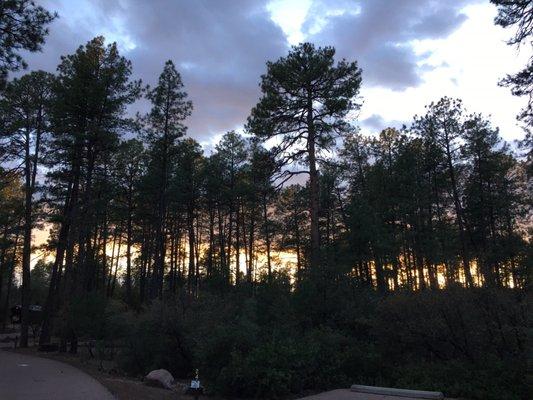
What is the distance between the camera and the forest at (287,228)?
1218 centimetres

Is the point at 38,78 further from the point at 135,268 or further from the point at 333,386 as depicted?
the point at 135,268

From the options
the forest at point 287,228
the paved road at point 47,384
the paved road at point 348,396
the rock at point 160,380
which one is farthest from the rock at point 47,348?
the paved road at point 348,396

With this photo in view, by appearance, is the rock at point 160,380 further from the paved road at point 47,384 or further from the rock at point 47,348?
the rock at point 47,348

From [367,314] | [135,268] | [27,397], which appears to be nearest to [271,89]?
[367,314]

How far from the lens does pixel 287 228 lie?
42.8 m

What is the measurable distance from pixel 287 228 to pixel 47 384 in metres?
31.8

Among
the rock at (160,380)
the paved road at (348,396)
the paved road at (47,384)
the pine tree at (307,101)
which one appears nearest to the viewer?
the paved road at (348,396)

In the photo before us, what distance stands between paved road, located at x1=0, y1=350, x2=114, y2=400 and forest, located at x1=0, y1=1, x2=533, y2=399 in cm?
294

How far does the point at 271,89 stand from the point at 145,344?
12641 millimetres

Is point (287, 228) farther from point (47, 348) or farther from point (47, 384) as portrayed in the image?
point (47, 384)

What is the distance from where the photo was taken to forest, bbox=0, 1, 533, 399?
1218cm

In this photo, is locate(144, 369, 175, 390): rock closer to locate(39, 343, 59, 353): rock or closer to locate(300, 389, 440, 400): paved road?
locate(300, 389, 440, 400): paved road

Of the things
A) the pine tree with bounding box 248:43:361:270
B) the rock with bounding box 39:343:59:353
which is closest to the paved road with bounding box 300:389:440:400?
the pine tree with bounding box 248:43:361:270

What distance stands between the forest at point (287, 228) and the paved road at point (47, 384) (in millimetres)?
2943
